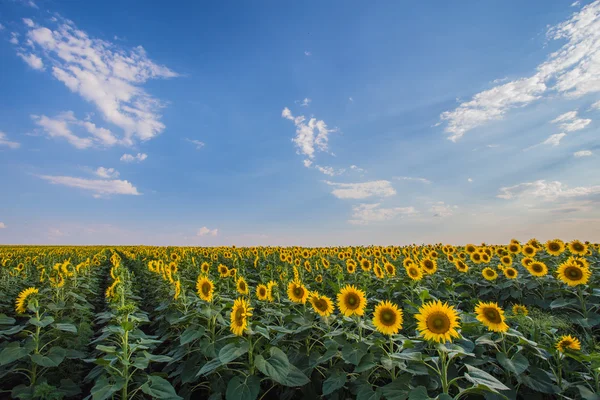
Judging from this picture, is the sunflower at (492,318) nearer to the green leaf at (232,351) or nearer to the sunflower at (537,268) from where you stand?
the green leaf at (232,351)

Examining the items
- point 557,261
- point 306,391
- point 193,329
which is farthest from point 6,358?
point 557,261

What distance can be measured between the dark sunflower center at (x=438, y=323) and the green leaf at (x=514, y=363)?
0.77 meters

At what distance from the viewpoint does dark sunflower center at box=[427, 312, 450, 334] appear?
3.41m

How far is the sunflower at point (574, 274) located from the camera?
6.59m

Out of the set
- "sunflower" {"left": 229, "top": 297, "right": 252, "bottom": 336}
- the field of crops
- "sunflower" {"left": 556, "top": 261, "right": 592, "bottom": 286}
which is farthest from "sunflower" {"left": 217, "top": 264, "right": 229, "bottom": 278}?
"sunflower" {"left": 556, "top": 261, "right": 592, "bottom": 286}

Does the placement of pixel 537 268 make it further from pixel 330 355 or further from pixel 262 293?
pixel 330 355

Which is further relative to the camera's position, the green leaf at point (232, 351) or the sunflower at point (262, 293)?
the sunflower at point (262, 293)

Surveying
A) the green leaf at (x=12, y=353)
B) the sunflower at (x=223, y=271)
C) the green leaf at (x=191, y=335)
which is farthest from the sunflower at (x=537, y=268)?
the green leaf at (x=12, y=353)

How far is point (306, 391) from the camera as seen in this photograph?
4.08 metres

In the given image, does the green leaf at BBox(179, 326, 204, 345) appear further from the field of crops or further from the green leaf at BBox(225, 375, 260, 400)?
the green leaf at BBox(225, 375, 260, 400)

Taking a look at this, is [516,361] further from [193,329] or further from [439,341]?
[193,329]

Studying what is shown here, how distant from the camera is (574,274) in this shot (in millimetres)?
6707

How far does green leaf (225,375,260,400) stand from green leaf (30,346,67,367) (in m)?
2.54

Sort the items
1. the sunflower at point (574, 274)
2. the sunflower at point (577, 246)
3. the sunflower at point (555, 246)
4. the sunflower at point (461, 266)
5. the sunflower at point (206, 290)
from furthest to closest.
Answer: the sunflower at point (555, 246) → the sunflower at point (577, 246) → the sunflower at point (461, 266) → the sunflower at point (574, 274) → the sunflower at point (206, 290)
